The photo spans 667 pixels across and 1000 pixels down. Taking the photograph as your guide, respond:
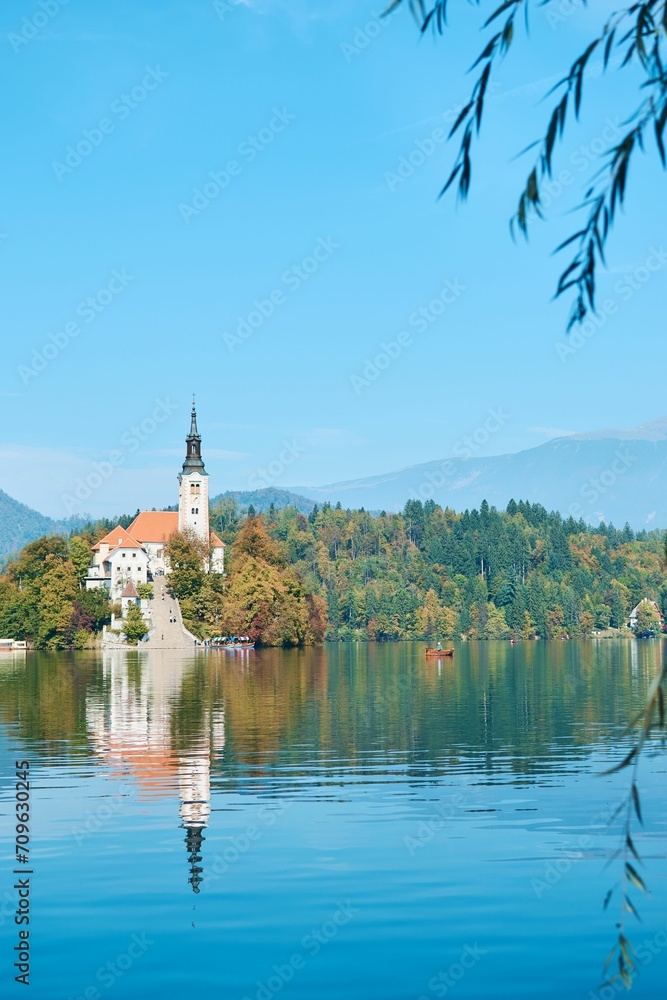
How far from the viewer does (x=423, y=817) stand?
2375cm

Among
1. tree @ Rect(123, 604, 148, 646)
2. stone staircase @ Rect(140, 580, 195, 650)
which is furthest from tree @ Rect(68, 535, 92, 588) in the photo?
tree @ Rect(123, 604, 148, 646)

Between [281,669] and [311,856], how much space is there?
212ft

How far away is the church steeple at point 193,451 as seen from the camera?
549 ft

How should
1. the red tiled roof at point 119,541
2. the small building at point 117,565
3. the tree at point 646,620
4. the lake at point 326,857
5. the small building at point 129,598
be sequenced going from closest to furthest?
the lake at point 326,857 → the small building at point 129,598 → the small building at point 117,565 → the red tiled roof at point 119,541 → the tree at point 646,620

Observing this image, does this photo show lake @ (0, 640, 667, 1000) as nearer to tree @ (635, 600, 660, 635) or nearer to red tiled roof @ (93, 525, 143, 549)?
red tiled roof @ (93, 525, 143, 549)

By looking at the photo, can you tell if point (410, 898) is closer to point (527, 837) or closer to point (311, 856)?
point (311, 856)

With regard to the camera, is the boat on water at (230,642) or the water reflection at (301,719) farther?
the boat on water at (230,642)

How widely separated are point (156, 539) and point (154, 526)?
230 cm

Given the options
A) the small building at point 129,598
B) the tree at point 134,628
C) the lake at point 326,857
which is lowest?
the lake at point 326,857

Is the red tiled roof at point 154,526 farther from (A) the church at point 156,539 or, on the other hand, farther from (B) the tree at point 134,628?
(B) the tree at point 134,628

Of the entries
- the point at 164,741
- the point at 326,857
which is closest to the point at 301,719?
the point at 164,741

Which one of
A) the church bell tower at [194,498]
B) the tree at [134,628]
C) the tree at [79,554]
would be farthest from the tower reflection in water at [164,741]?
the church bell tower at [194,498]

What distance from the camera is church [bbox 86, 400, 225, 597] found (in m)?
149

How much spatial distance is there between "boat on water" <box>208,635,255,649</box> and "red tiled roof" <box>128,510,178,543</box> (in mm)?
40876
